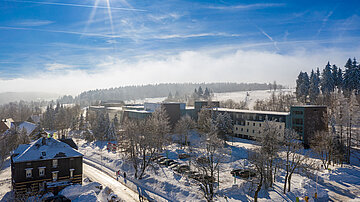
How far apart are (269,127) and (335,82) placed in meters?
71.6

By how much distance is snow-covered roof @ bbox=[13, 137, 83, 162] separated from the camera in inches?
1221

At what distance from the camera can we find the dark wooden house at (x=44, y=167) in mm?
30172

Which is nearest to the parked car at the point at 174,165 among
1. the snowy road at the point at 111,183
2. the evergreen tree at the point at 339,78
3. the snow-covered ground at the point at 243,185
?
the snow-covered ground at the point at 243,185

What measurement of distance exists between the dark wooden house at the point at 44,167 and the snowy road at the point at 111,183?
424cm

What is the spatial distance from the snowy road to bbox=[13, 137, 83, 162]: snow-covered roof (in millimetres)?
6612

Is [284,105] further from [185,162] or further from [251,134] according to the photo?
[185,162]

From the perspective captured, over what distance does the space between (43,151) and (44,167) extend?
7.50 feet

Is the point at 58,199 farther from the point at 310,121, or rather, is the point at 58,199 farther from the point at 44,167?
the point at 310,121

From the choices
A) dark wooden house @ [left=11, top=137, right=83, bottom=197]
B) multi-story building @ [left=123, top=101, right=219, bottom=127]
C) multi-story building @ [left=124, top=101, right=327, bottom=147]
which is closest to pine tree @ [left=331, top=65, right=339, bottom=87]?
multi-story building @ [left=124, top=101, right=327, bottom=147]

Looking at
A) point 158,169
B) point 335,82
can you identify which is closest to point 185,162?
point 158,169

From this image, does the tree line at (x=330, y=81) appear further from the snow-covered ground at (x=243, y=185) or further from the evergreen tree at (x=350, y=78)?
the snow-covered ground at (x=243, y=185)

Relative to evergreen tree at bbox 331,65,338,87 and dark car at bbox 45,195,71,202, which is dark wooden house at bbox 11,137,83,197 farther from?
evergreen tree at bbox 331,65,338,87

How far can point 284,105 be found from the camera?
10112 centimetres

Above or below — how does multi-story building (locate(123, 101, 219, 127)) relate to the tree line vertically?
below
